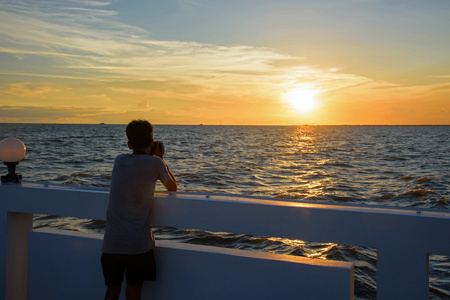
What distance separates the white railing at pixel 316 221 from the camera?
6.20ft

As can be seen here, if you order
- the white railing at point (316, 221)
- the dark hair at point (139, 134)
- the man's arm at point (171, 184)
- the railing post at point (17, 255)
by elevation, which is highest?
the dark hair at point (139, 134)

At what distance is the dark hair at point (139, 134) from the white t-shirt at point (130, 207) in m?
0.13

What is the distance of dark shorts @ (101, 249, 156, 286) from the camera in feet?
7.25

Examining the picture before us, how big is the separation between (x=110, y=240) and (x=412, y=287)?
1629mm

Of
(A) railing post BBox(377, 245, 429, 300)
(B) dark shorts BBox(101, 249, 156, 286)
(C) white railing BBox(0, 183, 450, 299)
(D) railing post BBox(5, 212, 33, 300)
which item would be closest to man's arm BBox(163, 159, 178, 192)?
(C) white railing BBox(0, 183, 450, 299)

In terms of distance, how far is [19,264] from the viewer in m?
2.80

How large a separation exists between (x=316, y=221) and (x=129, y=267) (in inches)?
43.3

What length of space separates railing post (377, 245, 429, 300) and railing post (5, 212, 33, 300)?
95.9 inches

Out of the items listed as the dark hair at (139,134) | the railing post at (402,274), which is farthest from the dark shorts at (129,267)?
the railing post at (402,274)

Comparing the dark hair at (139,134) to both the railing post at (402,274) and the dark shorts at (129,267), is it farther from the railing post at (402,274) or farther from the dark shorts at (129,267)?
the railing post at (402,274)

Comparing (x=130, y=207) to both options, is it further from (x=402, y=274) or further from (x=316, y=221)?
(x=402, y=274)

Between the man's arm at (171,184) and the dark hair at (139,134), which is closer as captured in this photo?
the dark hair at (139,134)

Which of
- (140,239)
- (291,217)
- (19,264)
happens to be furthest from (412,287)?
(19,264)

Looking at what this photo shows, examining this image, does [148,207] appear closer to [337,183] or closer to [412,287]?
[412,287]
